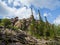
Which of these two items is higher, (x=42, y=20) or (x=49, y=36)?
(x=42, y=20)

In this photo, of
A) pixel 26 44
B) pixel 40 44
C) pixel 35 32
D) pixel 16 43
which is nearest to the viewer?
pixel 16 43

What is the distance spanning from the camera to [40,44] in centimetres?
6175

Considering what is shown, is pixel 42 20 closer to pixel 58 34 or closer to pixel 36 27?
pixel 36 27

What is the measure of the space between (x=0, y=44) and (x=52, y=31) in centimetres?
4604

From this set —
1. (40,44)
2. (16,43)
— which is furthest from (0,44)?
(40,44)

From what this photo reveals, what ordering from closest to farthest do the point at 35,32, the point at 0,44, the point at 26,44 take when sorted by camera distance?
the point at 0,44 < the point at 26,44 < the point at 35,32

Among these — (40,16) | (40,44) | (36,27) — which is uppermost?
(40,16)

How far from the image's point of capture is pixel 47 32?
85312mm

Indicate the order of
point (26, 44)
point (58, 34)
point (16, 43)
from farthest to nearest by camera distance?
point (58, 34)
point (26, 44)
point (16, 43)

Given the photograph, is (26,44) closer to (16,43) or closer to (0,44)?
(16,43)

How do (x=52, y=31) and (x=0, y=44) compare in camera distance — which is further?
(x=52, y=31)

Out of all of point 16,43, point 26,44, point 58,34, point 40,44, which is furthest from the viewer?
point 58,34

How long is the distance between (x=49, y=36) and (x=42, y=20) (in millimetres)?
9270

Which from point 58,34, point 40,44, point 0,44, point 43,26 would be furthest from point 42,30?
point 0,44
